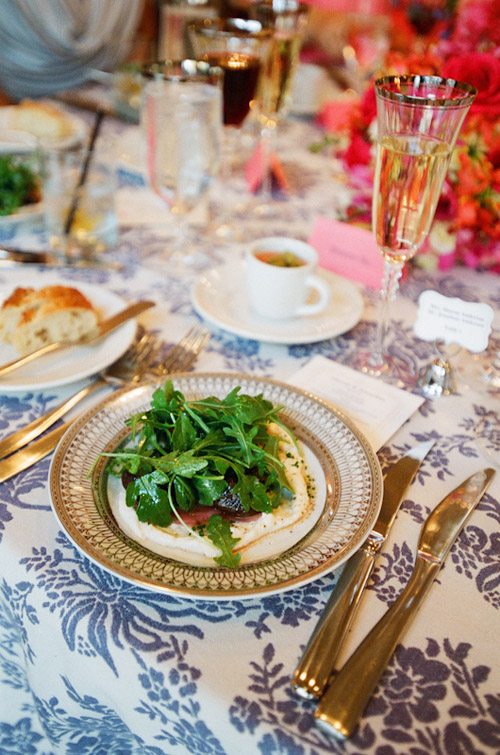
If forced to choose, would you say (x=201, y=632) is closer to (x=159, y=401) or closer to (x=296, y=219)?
(x=159, y=401)

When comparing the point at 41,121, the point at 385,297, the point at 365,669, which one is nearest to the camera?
the point at 365,669

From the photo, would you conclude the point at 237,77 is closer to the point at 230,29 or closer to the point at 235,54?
the point at 235,54

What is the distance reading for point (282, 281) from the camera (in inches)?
40.4

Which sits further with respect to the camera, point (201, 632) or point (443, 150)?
point (443, 150)

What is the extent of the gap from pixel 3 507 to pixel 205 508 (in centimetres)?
24

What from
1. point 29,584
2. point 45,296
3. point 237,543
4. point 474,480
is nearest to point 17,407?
point 45,296

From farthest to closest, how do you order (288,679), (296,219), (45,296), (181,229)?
1. (296,219)
2. (181,229)
3. (45,296)
4. (288,679)

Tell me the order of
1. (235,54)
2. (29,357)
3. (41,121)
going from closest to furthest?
1. (29,357)
2. (235,54)
3. (41,121)

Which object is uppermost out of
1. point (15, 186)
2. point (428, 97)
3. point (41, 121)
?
point (428, 97)

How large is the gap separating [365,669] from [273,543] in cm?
16

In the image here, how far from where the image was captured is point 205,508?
638mm

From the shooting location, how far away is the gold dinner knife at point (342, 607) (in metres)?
0.51

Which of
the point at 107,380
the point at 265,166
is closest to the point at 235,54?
the point at 265,166

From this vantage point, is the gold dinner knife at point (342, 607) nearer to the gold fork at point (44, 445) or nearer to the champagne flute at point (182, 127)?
the gold fork at point (44, 445)
